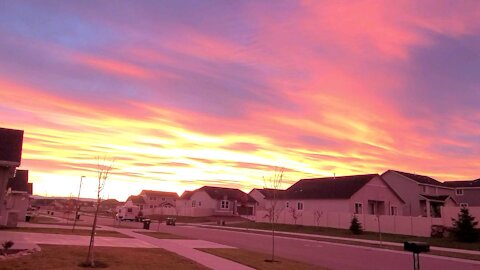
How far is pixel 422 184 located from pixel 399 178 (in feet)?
12.0

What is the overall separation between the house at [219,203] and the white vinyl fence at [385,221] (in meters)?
29.0

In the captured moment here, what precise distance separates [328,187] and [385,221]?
17070mm

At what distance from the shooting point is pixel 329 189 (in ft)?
194

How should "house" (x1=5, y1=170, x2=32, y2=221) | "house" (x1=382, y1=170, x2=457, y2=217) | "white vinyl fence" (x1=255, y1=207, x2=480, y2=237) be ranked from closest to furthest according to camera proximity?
"house" (x1=5, y1=170, x2=32, y2=221), "white vinyl fence" (x1=255, y1=207, x2=480, y2=237), "house" (x1=382, y1=170, x2=457, y2=217)

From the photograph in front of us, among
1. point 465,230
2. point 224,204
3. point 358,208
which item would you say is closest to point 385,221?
point 465,230

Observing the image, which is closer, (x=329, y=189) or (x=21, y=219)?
(x=21, y=219)

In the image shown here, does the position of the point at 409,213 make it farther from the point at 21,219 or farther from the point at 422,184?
the point at 21,219

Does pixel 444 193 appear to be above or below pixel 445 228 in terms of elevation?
above

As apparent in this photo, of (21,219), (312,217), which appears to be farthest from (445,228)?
(21,219)

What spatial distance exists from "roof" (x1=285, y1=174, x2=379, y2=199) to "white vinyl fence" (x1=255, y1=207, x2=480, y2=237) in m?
4.32

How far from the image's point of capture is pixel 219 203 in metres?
87.6

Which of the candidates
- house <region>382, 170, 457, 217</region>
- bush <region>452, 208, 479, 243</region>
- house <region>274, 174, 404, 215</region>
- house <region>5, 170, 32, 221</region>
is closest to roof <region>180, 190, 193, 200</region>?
house <region>274, 174, 404, 215</region>

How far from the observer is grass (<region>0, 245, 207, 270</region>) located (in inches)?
555

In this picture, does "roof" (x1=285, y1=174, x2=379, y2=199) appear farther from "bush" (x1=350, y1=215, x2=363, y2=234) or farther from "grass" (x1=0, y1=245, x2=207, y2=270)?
"grass" (x1=0, y1=245, x2=207, y2=270)
